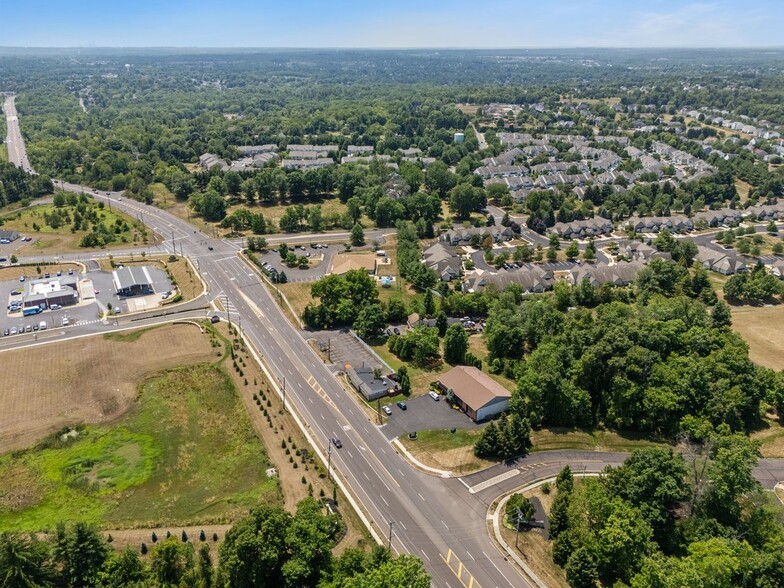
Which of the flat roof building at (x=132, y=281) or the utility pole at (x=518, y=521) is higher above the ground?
the flat roof building at (x=132, y=281)

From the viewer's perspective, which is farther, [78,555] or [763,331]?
[763,331]

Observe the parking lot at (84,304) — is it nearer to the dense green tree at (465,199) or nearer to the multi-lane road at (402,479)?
the multi-lane road at (402,479)

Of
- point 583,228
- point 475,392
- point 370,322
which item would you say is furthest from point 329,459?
point 583,228

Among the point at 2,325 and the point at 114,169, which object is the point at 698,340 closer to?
the point at 2,325

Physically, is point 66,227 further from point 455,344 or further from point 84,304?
point 455,344

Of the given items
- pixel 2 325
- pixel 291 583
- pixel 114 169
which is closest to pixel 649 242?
pixel 291 583

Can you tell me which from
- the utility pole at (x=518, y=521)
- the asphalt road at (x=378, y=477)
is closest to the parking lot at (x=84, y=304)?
the asphalt road at (x=378, y=477)

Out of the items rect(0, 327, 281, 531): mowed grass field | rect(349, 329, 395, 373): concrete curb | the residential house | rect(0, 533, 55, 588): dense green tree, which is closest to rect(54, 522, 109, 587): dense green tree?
rect(0, 533, 55, 588): dense green tree

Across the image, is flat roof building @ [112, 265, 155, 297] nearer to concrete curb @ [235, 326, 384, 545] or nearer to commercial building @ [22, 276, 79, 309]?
commercial building @ [22, 276, 79, 309]
